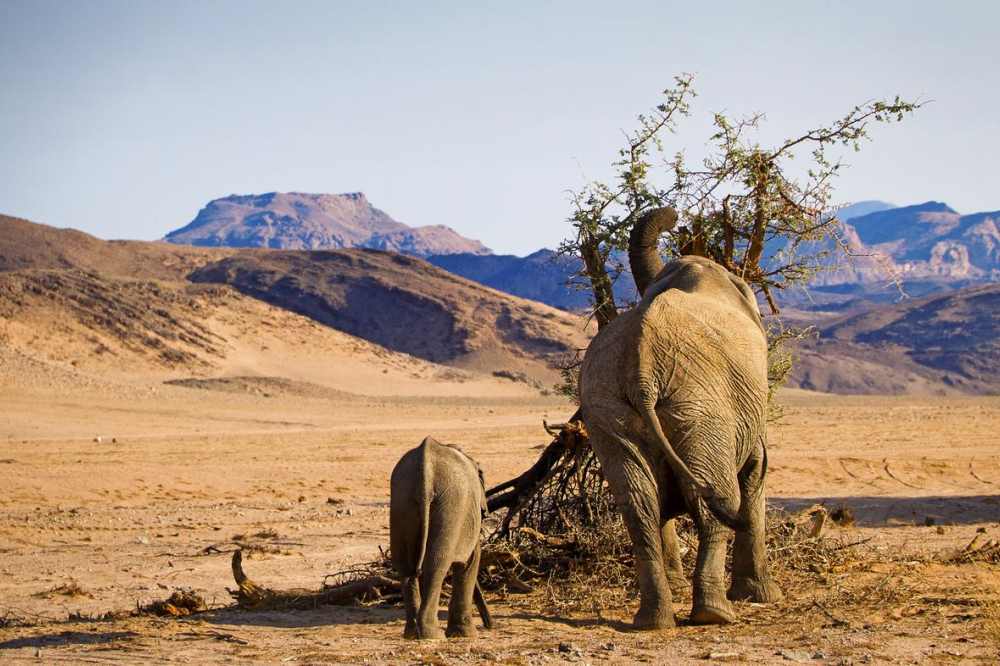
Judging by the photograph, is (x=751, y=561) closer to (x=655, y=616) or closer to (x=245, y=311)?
(x=655, y=616)

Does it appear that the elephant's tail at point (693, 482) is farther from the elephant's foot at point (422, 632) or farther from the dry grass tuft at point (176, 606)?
the dry grass tuft at point (176, 606)

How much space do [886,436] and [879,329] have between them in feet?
281

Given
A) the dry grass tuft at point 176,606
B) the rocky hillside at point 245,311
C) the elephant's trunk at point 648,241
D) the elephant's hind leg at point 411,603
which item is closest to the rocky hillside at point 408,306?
the rocky hillside at point 245,311

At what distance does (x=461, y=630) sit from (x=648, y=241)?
12.6 ft

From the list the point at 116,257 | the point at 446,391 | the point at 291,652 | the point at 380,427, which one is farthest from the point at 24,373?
the point at 116,257

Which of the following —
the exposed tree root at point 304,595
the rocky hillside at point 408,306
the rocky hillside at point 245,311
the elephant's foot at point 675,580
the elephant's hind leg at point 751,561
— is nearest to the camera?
the elephant's foot at point 675,580

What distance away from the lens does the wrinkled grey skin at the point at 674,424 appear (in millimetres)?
7531

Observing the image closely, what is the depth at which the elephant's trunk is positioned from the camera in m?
9.84

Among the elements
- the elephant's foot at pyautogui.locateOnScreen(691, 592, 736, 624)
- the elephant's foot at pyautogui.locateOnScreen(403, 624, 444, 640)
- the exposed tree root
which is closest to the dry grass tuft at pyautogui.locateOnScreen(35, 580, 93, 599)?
the exposed tree root

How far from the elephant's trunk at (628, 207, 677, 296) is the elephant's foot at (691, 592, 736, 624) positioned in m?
3.02

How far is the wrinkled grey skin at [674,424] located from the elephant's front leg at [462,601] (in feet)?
3.79

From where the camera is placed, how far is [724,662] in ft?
22.1

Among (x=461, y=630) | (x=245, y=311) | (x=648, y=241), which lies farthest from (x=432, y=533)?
(x=245, y=311)

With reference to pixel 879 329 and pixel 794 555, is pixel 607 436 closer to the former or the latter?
pixel 794 555
